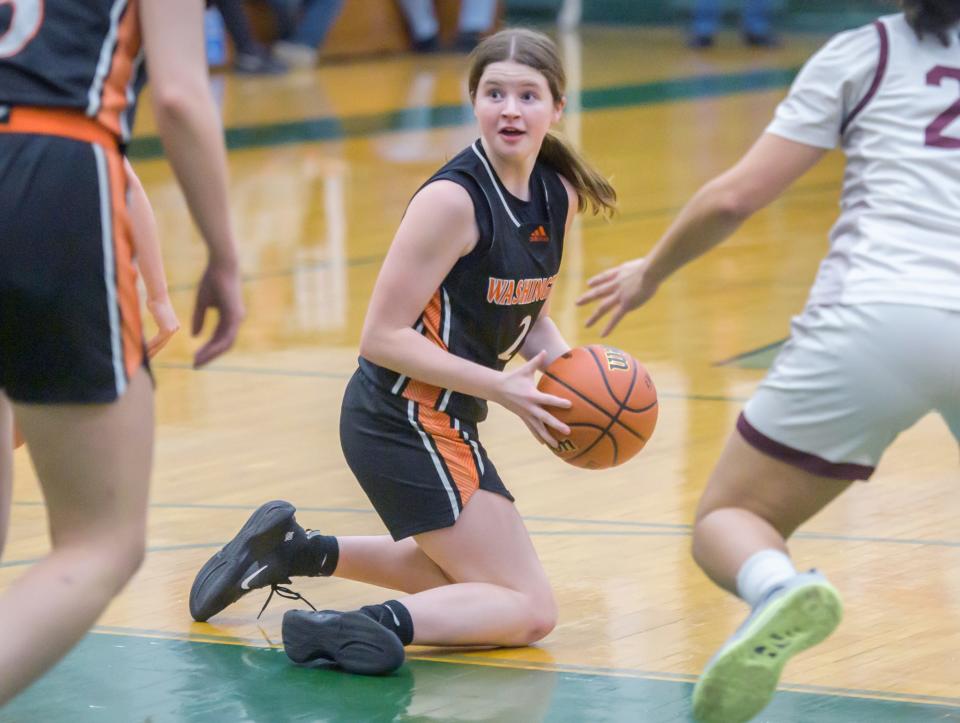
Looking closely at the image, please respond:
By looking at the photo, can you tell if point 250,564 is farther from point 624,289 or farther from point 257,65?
point 257,65

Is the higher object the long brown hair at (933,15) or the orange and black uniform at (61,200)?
the long brown hair at (933,15)

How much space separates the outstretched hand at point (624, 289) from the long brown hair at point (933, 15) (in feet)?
2.23

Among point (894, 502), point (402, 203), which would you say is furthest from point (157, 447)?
point (402, 203)

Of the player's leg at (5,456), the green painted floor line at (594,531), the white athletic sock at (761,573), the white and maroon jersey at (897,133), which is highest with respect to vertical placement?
the white and maroon jersey at (897,133)

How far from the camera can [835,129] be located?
9.50 feet

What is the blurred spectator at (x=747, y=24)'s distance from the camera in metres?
17.9

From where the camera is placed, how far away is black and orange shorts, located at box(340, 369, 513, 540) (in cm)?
372

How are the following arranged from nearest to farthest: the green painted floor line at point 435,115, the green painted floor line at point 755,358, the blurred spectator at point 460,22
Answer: the green painted floor line at point 755,358 < the green painted floor line at point 435,115 < the blurred spectator at point 460,22

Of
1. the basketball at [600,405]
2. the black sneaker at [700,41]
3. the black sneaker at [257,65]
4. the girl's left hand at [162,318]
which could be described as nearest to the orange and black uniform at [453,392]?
the basketball at [600,405]

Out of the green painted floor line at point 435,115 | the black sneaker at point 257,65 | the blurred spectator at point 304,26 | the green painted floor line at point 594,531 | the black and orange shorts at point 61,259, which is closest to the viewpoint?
the black and orange shorts at point 61,259

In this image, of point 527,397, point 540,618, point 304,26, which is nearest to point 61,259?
point 527,397

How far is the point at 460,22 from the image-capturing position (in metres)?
18.2

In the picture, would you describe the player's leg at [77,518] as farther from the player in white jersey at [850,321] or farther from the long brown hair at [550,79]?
the long brown hair at [550,79]

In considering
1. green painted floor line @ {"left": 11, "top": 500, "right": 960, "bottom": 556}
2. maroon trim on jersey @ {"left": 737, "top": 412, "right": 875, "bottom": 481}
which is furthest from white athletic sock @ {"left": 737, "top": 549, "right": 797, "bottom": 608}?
green painted floor line @ {"left": 11, "top": 500, "right": 960, "bottom": 556}
